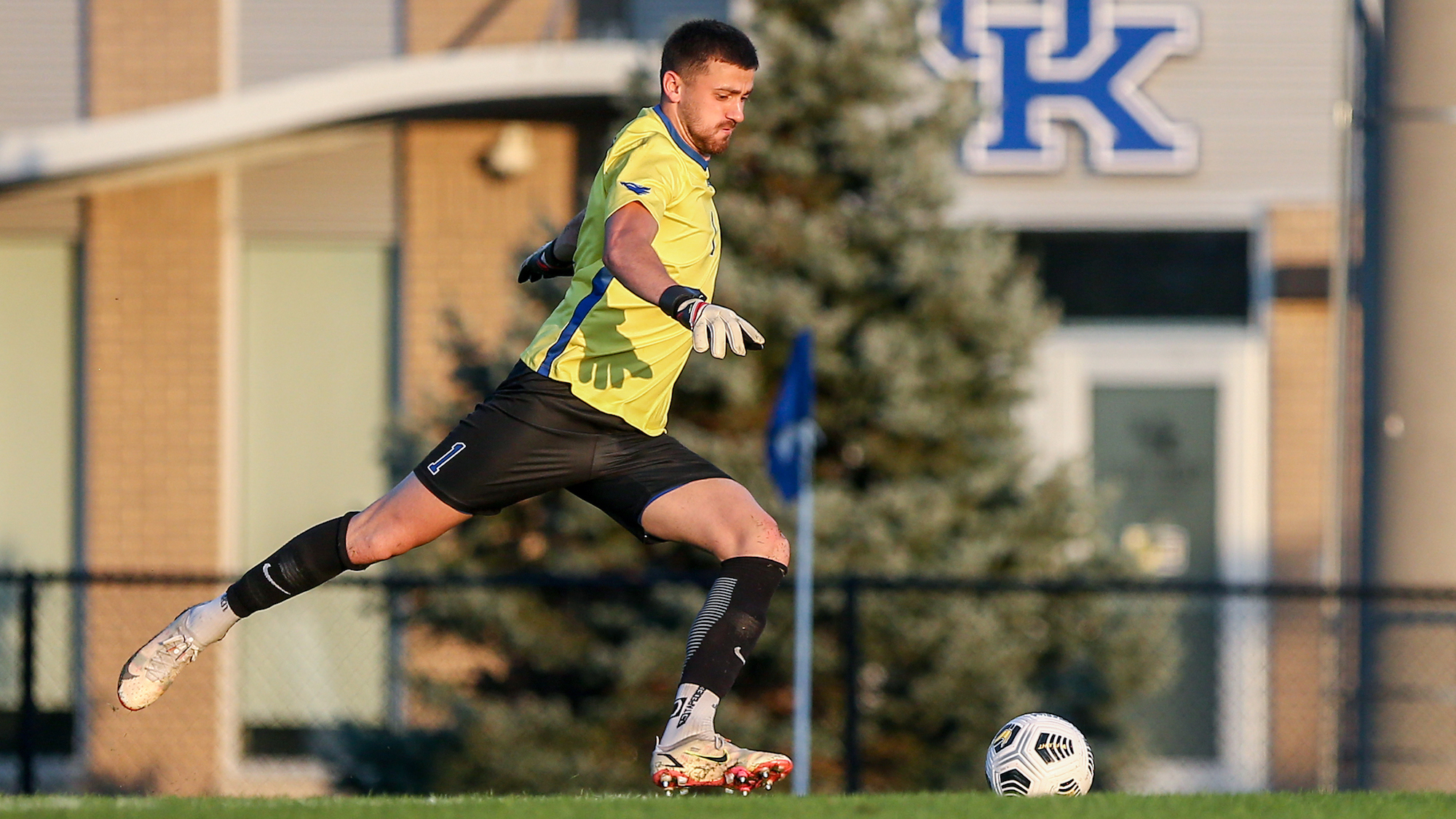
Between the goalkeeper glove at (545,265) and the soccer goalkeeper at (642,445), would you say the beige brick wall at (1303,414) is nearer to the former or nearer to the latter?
the goalkeeper glove at (545,265)

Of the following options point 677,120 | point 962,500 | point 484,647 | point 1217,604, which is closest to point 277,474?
point 484,647

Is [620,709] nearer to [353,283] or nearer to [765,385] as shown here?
[765,385]

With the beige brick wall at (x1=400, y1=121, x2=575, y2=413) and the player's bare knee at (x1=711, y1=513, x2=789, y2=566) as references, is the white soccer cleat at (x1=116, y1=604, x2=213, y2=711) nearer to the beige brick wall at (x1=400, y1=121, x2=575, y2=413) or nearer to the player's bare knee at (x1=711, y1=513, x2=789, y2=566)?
the player's bare knee at (x1=711, y1=513, x2=789, y2=566)

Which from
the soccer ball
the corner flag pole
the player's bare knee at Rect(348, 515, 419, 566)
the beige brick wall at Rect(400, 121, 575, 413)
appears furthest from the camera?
the beige brick wall at Rect(400, 121, 575, 413)

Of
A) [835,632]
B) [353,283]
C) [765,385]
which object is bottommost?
[835,632]

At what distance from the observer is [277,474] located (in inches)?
515

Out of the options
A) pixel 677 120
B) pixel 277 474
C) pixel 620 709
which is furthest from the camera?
pixel 277 474

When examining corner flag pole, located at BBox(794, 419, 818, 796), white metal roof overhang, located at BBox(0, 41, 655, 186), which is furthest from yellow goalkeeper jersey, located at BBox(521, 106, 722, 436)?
white metal roof overhang, located at BBox(0, 41, 655, 186)

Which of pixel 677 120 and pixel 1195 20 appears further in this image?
pixel 1195 20

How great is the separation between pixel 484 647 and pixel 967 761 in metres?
2.73

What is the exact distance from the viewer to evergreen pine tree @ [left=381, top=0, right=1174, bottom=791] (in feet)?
30.6

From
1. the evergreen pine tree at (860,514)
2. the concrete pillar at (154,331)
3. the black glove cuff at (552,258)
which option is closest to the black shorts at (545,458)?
the black glove cuff at (552,258)

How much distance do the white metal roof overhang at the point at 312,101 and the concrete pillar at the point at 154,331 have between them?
102 centimetres

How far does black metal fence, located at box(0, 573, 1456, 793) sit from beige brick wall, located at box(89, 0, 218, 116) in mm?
3655
